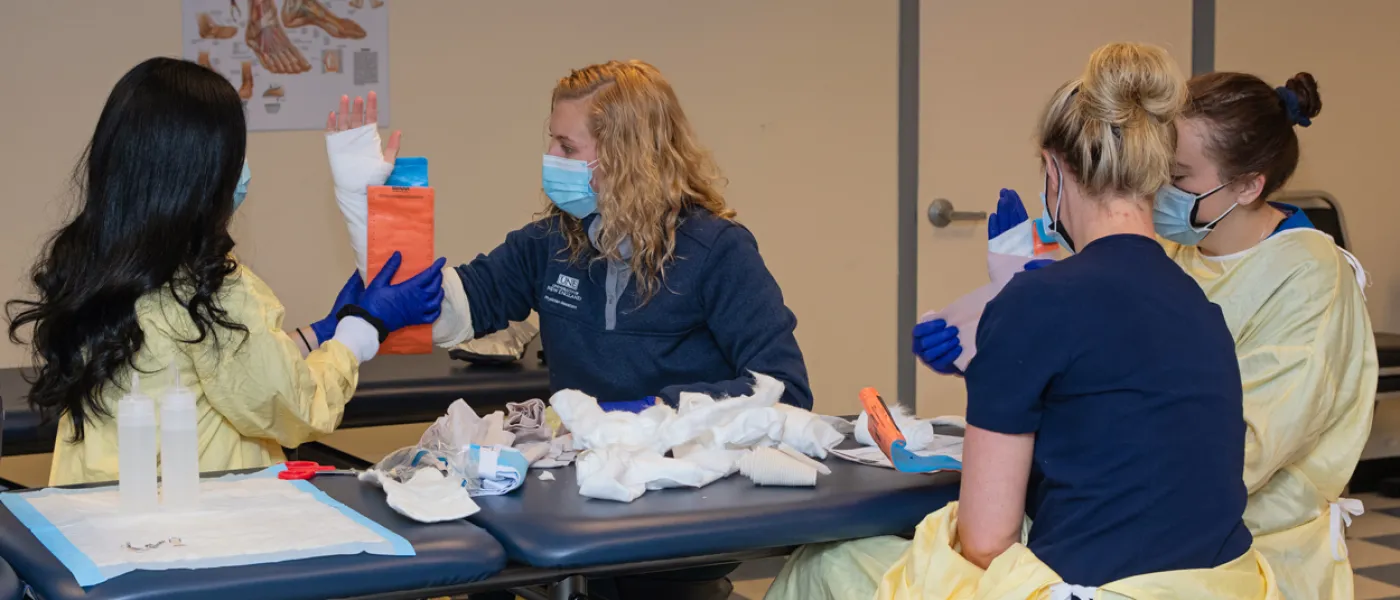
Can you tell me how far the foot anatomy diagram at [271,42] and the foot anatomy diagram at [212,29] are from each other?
2.0 inches

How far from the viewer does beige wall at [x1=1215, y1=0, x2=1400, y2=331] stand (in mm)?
5309

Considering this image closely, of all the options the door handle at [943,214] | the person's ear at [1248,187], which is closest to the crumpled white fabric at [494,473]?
the person's ear at [1248,187]

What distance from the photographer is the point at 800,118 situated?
4.65m

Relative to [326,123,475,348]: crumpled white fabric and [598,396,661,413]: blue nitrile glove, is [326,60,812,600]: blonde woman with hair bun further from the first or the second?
[598,396,661,413]: blue nitrile glove

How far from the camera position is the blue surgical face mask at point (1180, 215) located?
84.8 inches

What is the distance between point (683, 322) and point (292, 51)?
197 cm

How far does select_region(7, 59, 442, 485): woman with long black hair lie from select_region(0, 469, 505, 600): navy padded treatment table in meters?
0.31

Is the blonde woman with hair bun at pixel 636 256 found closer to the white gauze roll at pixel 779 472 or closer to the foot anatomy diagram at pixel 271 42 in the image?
the white gauze roll at pixel 779 472

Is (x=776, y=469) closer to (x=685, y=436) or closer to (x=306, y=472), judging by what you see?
(x=685, y=436)

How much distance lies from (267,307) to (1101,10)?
3.95m

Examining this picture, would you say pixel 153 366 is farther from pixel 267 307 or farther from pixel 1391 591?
pixel 1391 591

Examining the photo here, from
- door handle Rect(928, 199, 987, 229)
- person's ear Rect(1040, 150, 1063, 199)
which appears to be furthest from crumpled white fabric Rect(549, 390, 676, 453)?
door handle Rect(928, 199, 987, 229)

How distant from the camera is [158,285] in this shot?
1.96m

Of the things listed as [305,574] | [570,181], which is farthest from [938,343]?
[305,574]
